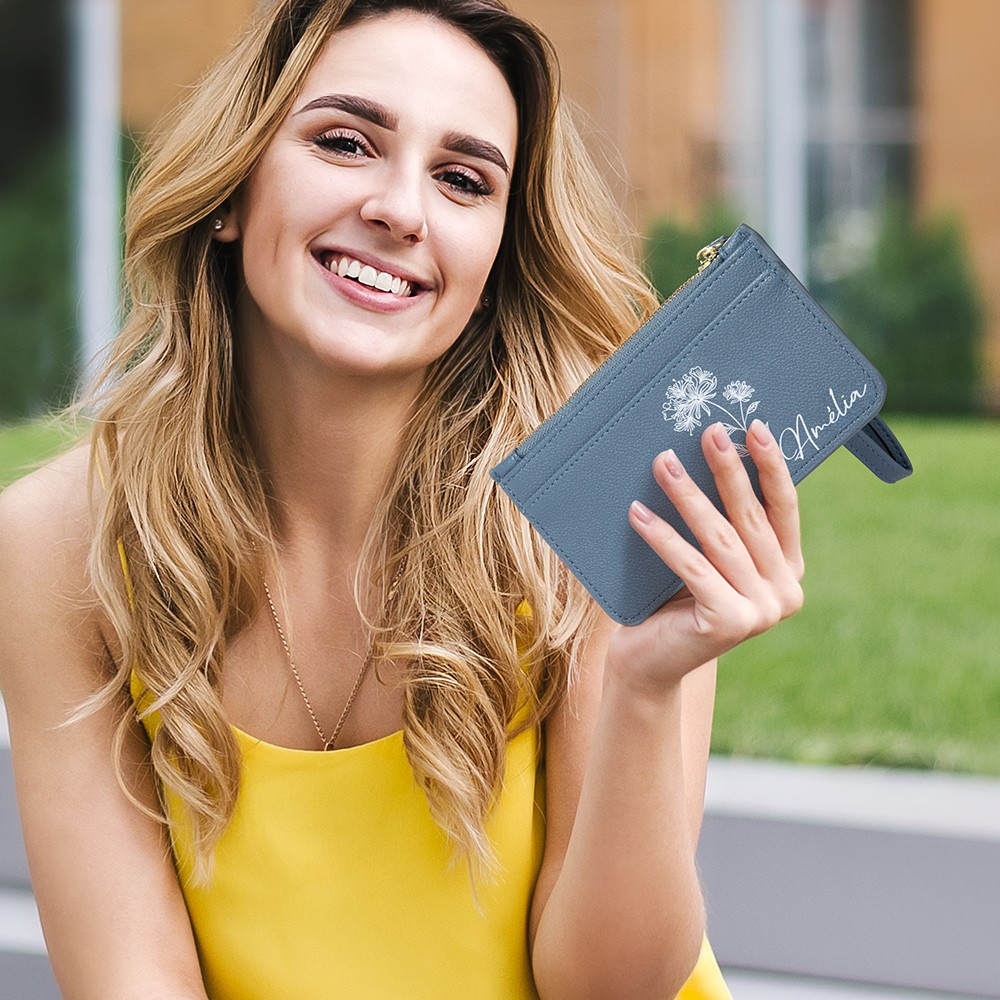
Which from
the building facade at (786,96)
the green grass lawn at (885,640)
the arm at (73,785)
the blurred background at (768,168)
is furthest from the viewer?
the building facade at (786,96)

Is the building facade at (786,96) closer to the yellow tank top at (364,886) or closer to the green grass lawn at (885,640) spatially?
the green grass lawn at (885,640)

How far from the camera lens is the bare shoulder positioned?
172cm

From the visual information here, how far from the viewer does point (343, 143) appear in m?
1.61

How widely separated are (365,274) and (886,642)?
2354 millimetres

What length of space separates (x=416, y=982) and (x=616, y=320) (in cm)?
83

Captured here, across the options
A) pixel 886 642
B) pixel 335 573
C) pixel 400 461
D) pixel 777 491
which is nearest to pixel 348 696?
pixel 335 573

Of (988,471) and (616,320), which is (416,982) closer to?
(616,320)

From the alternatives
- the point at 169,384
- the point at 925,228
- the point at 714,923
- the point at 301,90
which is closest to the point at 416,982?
the point at 714,923

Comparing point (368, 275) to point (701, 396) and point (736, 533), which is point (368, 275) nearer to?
point (701, 396)

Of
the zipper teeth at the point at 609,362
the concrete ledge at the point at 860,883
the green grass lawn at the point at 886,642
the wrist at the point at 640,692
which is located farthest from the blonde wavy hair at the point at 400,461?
the green grass lawn at the point at 886,642

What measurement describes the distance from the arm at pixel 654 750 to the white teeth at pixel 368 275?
46 centimetres

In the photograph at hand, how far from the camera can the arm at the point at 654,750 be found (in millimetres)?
1234

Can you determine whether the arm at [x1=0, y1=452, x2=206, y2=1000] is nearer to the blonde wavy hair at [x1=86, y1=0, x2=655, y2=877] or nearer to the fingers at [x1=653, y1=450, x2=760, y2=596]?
the blonde wavy hair at [x1=86, y1=0, x2=655, y2=877]

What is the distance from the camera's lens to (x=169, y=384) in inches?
68.6
